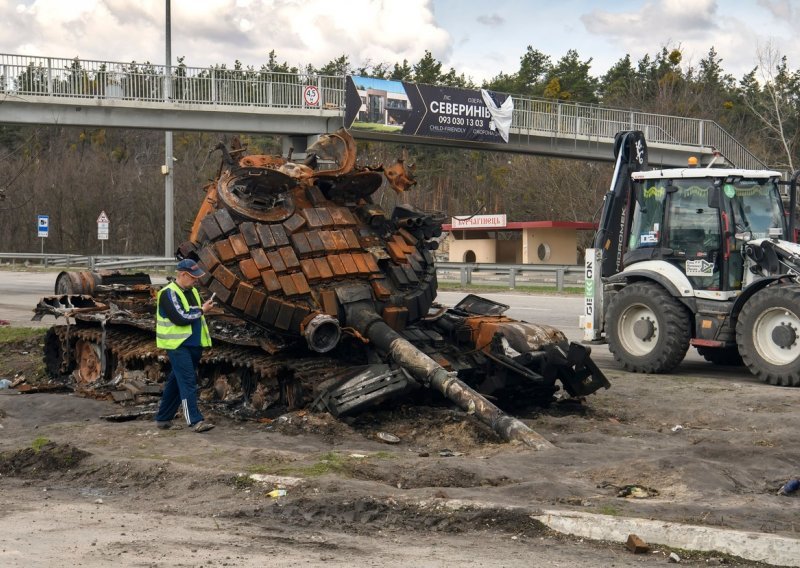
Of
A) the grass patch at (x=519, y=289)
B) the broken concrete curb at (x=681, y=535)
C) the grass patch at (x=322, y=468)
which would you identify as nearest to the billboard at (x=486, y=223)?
the grass patch at (x=519, y=289)

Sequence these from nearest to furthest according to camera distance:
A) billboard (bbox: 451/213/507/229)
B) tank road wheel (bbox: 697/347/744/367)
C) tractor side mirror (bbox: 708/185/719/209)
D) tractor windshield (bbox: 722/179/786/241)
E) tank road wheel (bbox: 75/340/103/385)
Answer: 1. tank road wheel (bbox: 75/340/103/385)
2. tractor side mirror (bbox: 708/185/719/209)
3. tractor windshield (bbox: 722/179/786/241)
4. tank road wheel (bbox: 697/347/744/367)
5. billboard (bbox: 451/213/507/229)

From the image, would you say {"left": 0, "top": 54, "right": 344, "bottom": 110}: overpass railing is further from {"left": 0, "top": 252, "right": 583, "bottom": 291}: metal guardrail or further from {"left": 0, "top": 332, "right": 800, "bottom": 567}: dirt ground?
{"left": 0, "top": 332, "right": 800, "bottom": 567}: dirt ground

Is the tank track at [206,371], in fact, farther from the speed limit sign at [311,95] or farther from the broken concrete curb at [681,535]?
the speed limit sign at [311,95]

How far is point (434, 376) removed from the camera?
1059 centimetres

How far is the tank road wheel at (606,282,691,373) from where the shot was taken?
14.9 metres

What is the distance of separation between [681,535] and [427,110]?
30.9 m

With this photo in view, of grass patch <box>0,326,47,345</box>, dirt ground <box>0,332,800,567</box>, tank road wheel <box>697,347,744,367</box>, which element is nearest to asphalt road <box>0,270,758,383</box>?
tank road wheel <box>697,347,744,367</box>

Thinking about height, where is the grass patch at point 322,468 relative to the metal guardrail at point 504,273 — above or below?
Result: below

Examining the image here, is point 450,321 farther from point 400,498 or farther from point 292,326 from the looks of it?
point 400,498

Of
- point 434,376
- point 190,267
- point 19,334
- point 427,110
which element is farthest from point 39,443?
point 427,110

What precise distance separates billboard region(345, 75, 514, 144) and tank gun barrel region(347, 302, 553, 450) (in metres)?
23.6

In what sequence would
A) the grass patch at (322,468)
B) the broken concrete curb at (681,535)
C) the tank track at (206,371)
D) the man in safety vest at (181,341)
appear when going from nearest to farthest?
the broken concrete curb at (681,535)
the grass patch at (322,468)
the man in safety vest at (181,341)
the tank track at (206,371)

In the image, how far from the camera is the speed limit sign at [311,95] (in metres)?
34.8

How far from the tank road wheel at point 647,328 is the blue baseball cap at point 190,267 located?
22.0 ft
